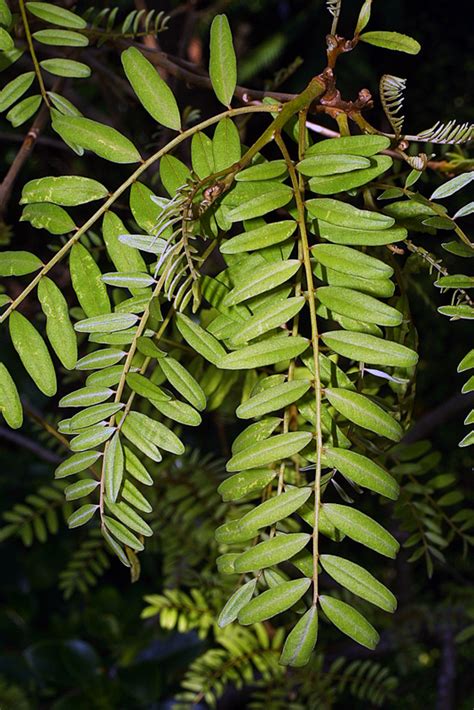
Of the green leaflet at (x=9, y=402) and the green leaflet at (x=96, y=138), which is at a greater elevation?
the green leaflet at (x=96, y=138)

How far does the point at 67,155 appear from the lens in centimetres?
114

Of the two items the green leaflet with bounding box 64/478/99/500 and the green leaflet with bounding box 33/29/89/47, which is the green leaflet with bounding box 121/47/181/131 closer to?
the green leaflet with bounding box 33/29/89/47

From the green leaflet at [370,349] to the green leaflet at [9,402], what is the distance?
0.53ft

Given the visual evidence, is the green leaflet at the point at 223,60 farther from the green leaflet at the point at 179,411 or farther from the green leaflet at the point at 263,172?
the green leaflet at the point at 179,411

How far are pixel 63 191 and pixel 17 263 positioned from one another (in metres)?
0.05

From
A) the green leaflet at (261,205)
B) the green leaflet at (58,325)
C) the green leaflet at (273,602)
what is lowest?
the green leaflet at (273,602)

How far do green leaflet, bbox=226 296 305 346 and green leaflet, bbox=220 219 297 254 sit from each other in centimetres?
3

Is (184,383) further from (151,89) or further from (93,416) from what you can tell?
(151,89)

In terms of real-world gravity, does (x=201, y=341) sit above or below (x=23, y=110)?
below

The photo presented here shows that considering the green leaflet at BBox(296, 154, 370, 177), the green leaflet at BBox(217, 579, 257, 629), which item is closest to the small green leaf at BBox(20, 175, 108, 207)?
the green leaflet at BBox(296, 154, 370, 177)

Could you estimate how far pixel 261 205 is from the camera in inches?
14.4

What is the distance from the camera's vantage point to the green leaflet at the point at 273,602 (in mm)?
351

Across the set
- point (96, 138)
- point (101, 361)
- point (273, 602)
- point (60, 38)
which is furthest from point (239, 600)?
point (60, 38)

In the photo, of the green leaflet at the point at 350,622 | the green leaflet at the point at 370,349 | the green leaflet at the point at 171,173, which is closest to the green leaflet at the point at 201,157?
the green leaflet at the point at 171,173
